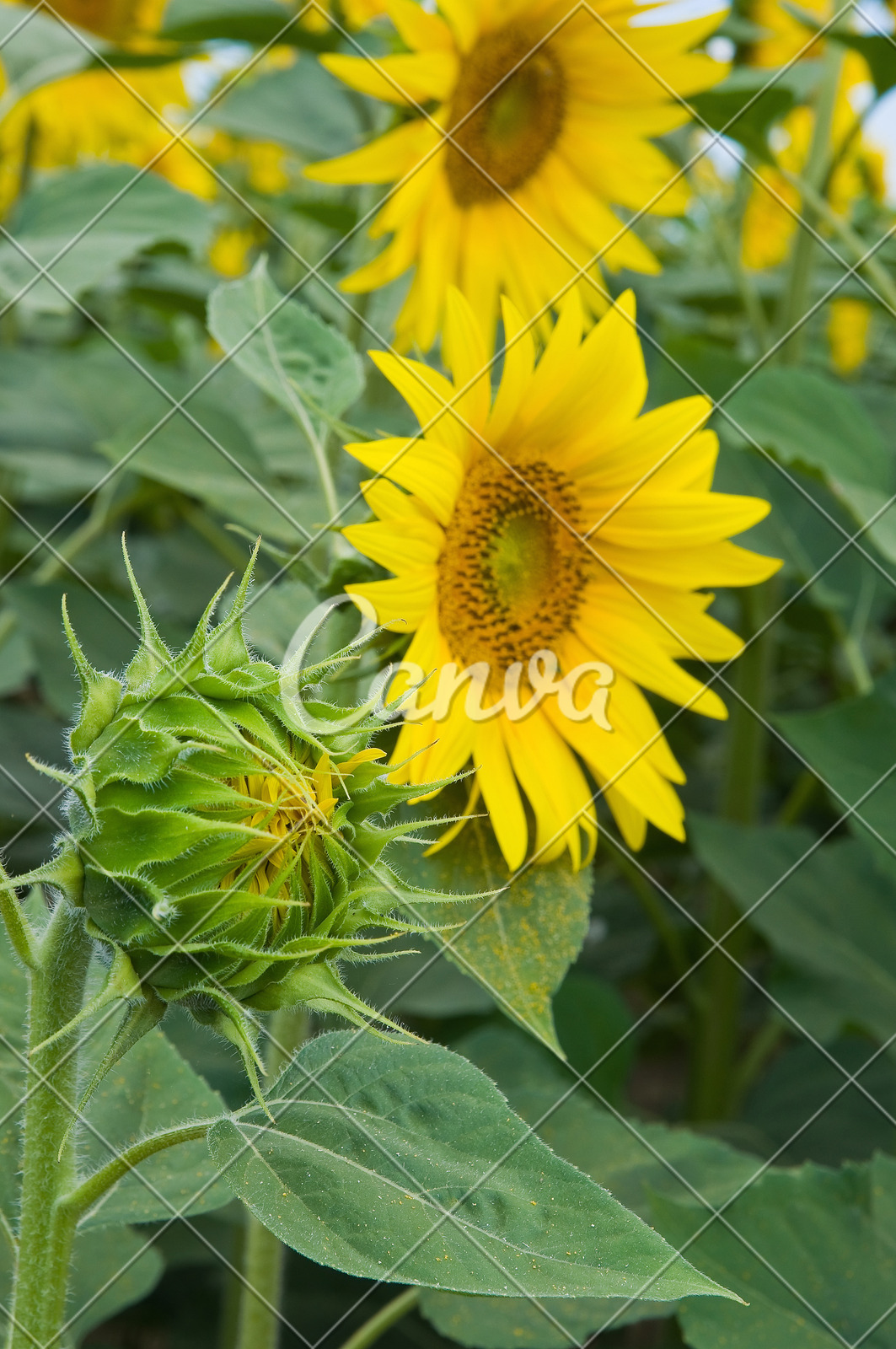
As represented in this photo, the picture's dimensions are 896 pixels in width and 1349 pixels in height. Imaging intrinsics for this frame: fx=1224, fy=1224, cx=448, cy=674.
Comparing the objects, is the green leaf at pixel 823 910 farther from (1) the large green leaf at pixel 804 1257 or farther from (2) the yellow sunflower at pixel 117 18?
(2) the yellow sunflower at pixel 117 18

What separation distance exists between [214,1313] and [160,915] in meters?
0.69

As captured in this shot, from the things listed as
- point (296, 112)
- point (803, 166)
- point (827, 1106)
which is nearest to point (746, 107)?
point (803, 166)

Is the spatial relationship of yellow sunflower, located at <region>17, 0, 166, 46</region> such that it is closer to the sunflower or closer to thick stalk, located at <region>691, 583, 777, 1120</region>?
the sunflower

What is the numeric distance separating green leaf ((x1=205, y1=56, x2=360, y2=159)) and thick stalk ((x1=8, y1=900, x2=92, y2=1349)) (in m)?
0.75

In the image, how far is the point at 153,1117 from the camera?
500 mm

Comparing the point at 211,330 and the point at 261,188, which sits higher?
the point at 261,188

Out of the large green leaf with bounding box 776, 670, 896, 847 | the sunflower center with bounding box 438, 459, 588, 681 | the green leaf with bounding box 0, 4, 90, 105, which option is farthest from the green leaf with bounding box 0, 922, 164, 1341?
the green leaf with bounding box 0, 4, 90, 105

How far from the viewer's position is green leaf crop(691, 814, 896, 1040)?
837 millimetres

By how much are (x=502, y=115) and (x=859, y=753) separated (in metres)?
0.42

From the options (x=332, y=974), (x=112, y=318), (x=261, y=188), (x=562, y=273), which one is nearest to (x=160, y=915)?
(x=332, y=974)

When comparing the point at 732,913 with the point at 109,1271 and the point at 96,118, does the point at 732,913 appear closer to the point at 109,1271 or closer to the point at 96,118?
the point at 109,1271

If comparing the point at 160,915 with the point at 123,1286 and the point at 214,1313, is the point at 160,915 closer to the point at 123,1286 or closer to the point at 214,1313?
the point at 123,1286

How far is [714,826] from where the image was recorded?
846 millimetres

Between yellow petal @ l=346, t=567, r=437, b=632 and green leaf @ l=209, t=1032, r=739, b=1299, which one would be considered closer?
green leaf @ l=209, t=1032, r=739, b=1299
